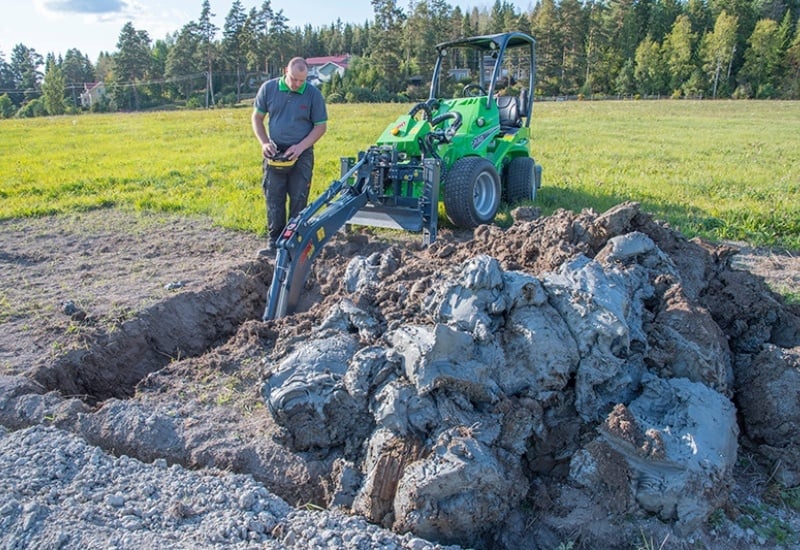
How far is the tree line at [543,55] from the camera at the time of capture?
58594 millimetres

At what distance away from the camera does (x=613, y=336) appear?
3287 mm

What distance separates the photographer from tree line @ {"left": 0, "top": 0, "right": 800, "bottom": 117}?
58.6 meters

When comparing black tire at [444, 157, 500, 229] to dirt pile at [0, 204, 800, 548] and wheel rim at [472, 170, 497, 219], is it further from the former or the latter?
dirt pile at [0, 204, 800, 548]

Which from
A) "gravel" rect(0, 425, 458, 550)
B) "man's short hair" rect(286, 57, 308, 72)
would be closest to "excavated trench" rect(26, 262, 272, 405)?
"gravel" rect(0, 425, 458, 550)

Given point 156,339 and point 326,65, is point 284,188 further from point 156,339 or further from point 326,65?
point 326,65

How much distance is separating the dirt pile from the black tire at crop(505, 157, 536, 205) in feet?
12.5

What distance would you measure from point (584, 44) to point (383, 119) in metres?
47.9

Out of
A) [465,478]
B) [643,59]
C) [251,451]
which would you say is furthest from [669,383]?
[643,59]

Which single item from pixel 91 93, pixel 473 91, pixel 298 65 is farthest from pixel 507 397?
pixel 91 93

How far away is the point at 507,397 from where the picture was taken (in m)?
3.21

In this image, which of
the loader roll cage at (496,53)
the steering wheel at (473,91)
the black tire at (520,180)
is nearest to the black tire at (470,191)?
the black tire at (520,180)

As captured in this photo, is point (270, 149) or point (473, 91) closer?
point (270, 149)

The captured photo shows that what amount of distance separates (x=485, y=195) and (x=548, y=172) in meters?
4.93

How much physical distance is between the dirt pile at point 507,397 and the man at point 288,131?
2.49m
